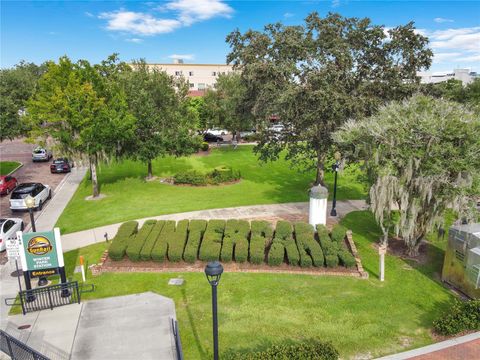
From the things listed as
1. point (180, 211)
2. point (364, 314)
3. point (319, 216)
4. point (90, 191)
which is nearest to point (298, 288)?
point (364, 314)

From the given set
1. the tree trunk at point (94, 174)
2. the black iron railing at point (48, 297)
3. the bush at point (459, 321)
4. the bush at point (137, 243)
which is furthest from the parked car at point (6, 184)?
the bush at point (459, 321)

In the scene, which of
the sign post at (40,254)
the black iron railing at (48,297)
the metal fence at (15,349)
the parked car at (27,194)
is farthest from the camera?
the parked car at (27,194)

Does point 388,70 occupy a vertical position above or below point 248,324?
above

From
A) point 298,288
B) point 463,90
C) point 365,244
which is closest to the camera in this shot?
point 298,288

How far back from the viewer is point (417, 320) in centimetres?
1102

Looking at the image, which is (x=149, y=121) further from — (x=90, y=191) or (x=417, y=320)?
(x=417, y=320)

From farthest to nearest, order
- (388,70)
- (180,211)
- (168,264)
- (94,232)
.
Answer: (180,211), (388,70), (94,232), (168,264)

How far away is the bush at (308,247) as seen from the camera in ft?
46.5

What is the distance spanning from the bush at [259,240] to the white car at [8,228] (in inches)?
463

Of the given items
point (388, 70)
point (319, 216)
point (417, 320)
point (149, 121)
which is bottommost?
point (417, 320)

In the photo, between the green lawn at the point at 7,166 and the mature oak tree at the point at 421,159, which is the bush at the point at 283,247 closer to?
the mature oak tree at the point at 421,159

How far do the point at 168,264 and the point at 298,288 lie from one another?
217 inches

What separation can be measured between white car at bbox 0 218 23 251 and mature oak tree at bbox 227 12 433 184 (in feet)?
49.6

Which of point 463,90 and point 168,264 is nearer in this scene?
point 168,264
